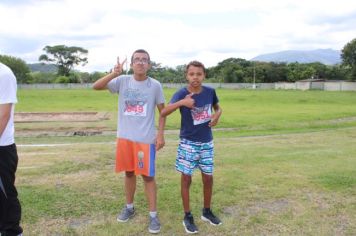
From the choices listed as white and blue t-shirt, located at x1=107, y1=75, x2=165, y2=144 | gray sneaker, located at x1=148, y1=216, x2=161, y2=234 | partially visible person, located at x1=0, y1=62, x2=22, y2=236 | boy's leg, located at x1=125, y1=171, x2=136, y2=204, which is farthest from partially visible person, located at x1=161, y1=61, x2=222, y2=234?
partially visible person, located at x1=0, y1=62, x2=22, y2=236

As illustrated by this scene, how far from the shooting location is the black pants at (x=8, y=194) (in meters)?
3.53

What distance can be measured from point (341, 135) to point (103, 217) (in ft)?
29.9

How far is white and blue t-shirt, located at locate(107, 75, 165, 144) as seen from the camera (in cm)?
424

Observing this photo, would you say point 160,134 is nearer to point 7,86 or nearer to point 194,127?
point 194,127

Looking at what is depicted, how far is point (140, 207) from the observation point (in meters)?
4.84

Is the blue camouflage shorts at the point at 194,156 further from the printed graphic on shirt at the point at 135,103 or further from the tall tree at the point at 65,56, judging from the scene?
the tall tree at the point at 65,56

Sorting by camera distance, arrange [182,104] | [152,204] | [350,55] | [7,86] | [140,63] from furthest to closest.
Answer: [350,55], [152,204], [140,63], [182,104], [7,86]

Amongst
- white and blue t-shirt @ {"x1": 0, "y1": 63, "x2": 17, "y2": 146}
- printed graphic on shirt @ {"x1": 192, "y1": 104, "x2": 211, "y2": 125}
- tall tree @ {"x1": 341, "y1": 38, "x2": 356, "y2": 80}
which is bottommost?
printed graphic on shirt @ {"x1": 192, "y1": 104, "x2": 211, "y2": 125}

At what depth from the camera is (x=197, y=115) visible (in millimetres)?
4242

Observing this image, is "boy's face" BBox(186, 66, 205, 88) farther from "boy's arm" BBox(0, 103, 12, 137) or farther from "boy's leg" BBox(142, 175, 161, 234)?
"boy's arm" BBox(0, 103, 12, 137)

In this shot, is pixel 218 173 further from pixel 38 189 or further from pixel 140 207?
pixel 38 189

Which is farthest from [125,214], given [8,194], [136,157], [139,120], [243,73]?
[243,73]

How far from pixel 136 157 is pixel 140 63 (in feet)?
3.13

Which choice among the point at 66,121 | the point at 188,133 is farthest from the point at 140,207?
the point at 66,121
